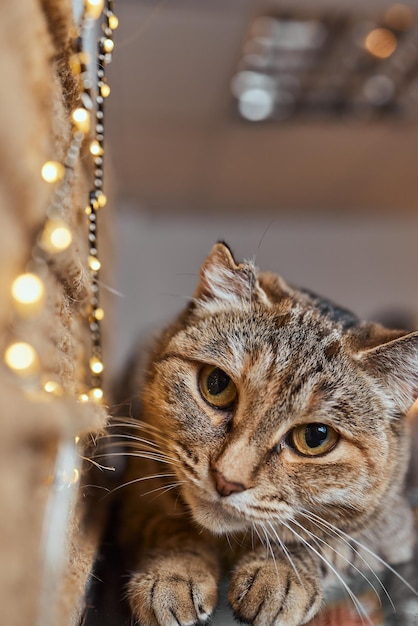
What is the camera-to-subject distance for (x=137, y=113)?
2.46 m

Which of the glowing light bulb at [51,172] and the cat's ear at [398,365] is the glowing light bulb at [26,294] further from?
the cat's ear at [398,365]

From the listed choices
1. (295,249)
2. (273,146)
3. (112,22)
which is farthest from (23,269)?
(295,249)

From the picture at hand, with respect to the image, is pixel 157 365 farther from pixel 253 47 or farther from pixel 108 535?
pixel 253 47

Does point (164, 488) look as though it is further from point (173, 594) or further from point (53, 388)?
point (53, 388)

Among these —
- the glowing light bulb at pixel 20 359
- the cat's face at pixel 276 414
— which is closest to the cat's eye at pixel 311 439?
the cat's face at pixel 276 414

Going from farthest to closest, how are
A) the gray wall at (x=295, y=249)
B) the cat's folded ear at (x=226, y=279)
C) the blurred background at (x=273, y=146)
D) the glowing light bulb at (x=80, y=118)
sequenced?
the gray wall at (x=295, y=249)
the blurred background at (x=273, y=146)
the cat's folded ear at (x=226, y=279)
the glowing light bulb at (x=80, y=118)

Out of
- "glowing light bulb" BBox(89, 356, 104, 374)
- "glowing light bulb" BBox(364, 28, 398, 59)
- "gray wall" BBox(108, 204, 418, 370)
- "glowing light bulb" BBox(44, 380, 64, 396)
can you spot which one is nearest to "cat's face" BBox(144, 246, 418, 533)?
"glowing light bulb" BBox(89, 356, 104, 374)

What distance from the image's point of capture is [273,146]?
2.76m

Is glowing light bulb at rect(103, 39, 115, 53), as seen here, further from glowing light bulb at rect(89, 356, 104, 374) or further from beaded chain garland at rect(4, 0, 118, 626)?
glowing light bulb at rect(89, 356, 104, 374)

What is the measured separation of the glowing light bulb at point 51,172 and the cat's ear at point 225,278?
0.99ft

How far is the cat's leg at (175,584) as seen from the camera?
1.71 feet

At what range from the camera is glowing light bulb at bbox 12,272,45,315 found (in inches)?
14.5

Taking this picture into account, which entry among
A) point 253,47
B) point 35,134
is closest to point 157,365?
point 35,134

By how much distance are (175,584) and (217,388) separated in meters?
0.22
